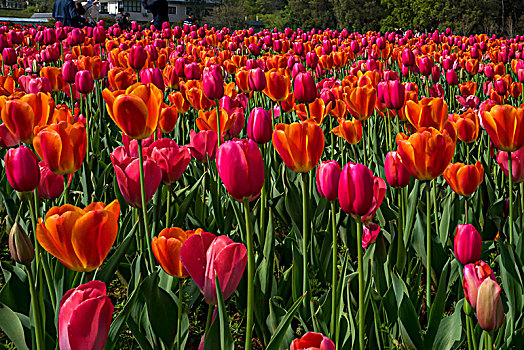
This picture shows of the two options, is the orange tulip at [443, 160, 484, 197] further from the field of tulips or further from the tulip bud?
the tulip bud

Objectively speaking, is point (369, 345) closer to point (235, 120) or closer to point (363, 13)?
point (235, 120)

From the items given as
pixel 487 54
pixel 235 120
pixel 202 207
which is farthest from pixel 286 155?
pixel 487 54

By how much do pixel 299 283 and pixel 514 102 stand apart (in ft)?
14.3

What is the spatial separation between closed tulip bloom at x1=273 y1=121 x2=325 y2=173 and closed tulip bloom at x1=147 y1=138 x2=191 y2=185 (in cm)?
34

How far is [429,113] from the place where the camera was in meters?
2.13

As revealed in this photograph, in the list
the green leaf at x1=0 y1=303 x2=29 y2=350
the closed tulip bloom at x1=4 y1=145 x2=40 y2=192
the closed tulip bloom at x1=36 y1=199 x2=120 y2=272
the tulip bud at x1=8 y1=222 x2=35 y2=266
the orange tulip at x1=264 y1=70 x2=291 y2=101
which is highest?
the orange tulip at x1=264 y1=70 x2=291 y2=101

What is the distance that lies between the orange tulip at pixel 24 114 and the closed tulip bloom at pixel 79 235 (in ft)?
2.80

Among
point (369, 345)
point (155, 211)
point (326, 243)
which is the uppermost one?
point (155, 211)

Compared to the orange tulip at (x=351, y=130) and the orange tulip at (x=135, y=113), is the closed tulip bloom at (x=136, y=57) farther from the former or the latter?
the orange tulip at (x=135, y=113)

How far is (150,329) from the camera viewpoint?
4.71 ft

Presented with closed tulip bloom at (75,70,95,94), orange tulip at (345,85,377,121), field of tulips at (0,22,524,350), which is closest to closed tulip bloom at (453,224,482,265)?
field of tulips at (0,22,524,350)

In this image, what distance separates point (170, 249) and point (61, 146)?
0.57 metres

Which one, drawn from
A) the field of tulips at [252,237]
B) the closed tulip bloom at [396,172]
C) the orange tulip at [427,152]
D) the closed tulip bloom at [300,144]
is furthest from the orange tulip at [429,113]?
the closed tulip bloom at [300,144]

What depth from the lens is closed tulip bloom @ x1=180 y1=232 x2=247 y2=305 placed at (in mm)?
1020
